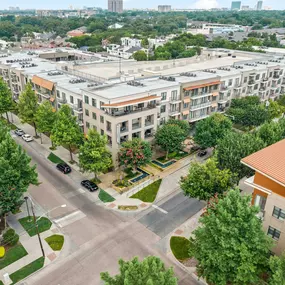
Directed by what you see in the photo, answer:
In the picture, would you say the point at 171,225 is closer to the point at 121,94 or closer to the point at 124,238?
the point at 124,238

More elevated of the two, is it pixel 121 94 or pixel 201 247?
pixel 121 94

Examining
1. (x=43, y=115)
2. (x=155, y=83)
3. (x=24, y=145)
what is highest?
(x=155, y=83)

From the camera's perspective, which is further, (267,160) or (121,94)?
(121,94)

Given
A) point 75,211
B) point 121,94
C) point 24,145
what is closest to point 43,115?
point 24,145

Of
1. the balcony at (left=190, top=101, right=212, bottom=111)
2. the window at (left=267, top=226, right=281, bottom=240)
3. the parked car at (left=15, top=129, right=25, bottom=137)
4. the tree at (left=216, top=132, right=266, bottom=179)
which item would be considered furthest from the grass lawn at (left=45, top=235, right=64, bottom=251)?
the balcony at (left=190, top=101, right=212, bottom=111)

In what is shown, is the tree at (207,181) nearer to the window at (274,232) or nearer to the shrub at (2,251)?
the window at (274,232)

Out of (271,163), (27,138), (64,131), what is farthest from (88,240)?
(27,138)

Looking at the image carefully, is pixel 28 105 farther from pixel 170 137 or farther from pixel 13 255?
pixel 13 255

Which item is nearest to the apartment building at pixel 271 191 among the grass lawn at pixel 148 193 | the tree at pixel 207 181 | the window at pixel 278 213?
the window at pixel 278 213
